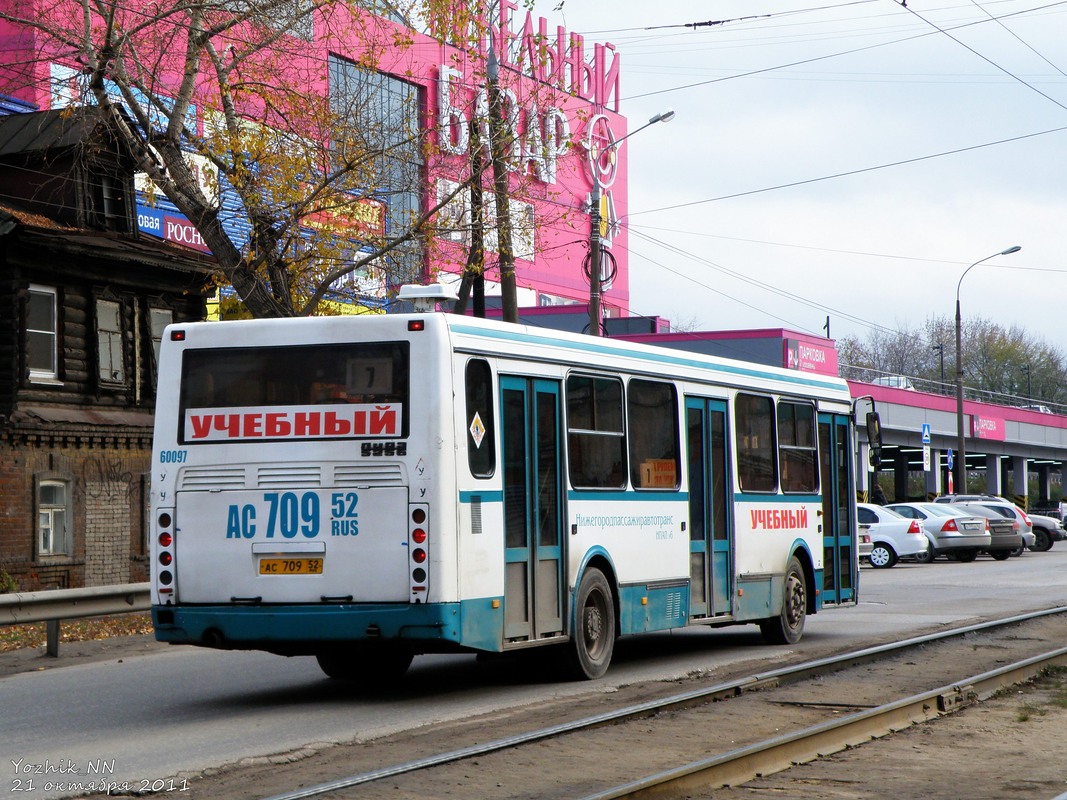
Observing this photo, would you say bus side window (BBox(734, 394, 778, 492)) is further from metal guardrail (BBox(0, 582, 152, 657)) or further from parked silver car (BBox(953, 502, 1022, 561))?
parked silver car (BBox(953, 502, 1022, 561))

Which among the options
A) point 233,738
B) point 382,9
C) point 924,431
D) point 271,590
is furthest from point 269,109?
point 924,431

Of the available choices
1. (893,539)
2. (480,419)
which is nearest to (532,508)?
(480,419)

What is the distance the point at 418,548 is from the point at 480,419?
1.13 metres

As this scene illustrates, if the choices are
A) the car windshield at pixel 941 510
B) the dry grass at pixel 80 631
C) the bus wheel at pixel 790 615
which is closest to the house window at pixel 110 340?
the dry grass at pixel 80 631

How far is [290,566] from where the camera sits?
412 inches

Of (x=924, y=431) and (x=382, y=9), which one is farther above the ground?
(x=382, y=9)

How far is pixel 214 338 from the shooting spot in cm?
1091

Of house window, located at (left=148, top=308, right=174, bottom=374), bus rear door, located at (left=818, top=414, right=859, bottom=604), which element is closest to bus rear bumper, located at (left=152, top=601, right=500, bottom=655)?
bus rear door, located at (left=818, top=414, right=859, bottom=604)

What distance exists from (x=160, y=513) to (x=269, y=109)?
1128 centimetres

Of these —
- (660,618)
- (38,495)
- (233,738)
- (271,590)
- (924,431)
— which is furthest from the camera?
(924,431)

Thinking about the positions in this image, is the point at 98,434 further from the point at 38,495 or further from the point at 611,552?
the point at 611,552

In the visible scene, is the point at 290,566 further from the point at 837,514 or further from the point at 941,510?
the point at 941,510

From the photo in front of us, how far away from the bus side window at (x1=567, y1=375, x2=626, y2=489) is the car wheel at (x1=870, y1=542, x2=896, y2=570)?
75.9 ft

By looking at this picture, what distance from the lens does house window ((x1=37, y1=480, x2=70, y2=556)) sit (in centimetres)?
2594
